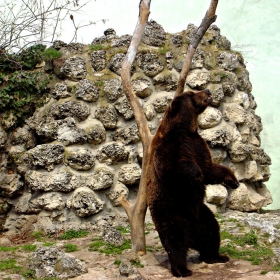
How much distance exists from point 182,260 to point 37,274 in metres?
1.49

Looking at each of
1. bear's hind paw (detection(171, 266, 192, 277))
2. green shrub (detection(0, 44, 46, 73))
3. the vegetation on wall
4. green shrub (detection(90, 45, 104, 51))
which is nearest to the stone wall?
green shrub (detection(90, 45, 104, 51))

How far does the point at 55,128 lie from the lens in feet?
23.6

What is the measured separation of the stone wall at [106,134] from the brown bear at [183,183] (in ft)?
5.96

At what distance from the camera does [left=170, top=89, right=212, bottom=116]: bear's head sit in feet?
17.3

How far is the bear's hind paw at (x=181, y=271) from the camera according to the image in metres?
4.99

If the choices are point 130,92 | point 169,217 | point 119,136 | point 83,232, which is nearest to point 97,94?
point 119,136

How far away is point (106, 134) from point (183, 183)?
2644 millimetres

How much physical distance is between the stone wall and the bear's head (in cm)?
199

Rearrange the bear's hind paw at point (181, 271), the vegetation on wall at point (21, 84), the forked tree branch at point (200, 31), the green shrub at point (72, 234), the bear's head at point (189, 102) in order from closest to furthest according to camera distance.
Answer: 1. the bear's hind paw at point (181, 271)
2. the bear's head at point (189, 102)
3. the forked tree branch at point (200, 31)
4. the green shrub at point (72, 234)
5. the vegetation on wall at point (21, 84)

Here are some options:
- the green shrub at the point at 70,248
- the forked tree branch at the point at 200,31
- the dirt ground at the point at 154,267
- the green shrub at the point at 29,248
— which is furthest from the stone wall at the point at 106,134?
the forked tree branch at the point at 200,31

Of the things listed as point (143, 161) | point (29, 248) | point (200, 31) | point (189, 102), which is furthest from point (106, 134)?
point (200, 31)

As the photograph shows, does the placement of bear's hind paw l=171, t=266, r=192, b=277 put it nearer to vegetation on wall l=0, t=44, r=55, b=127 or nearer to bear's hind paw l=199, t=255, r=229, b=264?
bear's hind paw l=199, t=255, r=229, b=264

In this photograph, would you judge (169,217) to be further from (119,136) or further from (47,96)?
(47,96)

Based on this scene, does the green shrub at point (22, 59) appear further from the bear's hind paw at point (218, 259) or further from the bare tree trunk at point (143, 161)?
the bear's hind paw at point (218, 259)
